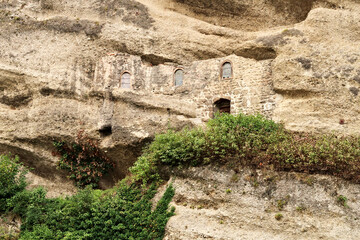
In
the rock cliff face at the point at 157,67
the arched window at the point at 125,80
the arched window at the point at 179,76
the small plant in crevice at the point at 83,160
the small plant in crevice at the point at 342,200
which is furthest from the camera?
the arched window at the point at 179,76

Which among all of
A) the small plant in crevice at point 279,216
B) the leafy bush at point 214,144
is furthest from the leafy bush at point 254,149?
the small plant in crevice at point 279,216

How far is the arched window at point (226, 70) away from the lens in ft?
51.9

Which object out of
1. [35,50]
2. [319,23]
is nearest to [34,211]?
[35,50]

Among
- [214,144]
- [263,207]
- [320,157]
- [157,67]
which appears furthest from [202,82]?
[263,207]

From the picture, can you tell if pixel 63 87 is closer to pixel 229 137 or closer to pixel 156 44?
pixel 156 44

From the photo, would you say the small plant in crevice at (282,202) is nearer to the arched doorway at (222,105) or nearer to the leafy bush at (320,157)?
the leafy bush at (320,157)

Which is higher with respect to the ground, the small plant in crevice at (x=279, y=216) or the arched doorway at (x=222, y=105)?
the arched doorway at (x=222, y=105)

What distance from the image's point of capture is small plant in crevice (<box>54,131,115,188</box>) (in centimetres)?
1416

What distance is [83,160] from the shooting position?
1441cm

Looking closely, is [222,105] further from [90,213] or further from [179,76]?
[90,213]

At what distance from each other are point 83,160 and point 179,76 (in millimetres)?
5828

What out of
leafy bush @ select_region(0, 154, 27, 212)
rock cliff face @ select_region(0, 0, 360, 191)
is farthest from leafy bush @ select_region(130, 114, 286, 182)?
leafy bush @ select_region(0, 154, 27, 212)

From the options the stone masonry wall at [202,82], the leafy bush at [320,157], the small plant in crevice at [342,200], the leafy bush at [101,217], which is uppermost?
the stone masonry wall at [202,82]

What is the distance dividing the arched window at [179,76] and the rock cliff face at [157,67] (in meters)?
0.24
